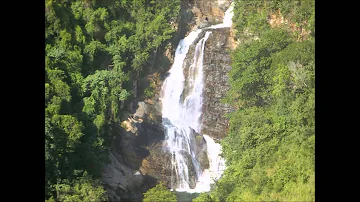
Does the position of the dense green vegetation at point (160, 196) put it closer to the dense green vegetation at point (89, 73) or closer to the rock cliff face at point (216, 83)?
the dense green vegetation at point (89, 73)

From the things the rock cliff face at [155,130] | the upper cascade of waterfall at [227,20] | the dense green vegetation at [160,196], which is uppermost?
the upper cascade of waterfall at [227,20]

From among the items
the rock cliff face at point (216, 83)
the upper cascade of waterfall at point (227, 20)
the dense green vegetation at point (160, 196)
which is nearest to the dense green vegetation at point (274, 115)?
the dense green vegetation at point (160, 196)

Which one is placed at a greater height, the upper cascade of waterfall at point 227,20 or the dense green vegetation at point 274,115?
the upper cascade of waterfall at point 227,20

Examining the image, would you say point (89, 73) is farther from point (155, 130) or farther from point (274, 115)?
point (274, 115)

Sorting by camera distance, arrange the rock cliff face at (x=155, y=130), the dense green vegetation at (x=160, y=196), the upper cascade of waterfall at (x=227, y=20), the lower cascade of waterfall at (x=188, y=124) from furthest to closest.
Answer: the upper cascade of waterfall at (x=227, y=20) → the lower cascade of waterfall at (x=188, y=124) → the rock cliff face at (x=155, y=130) → the dense green vegetation at (x=160, y=196)

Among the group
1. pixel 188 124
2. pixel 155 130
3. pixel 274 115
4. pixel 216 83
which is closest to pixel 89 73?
pixel 155 130

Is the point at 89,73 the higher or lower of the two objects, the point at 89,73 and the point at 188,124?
the higher
